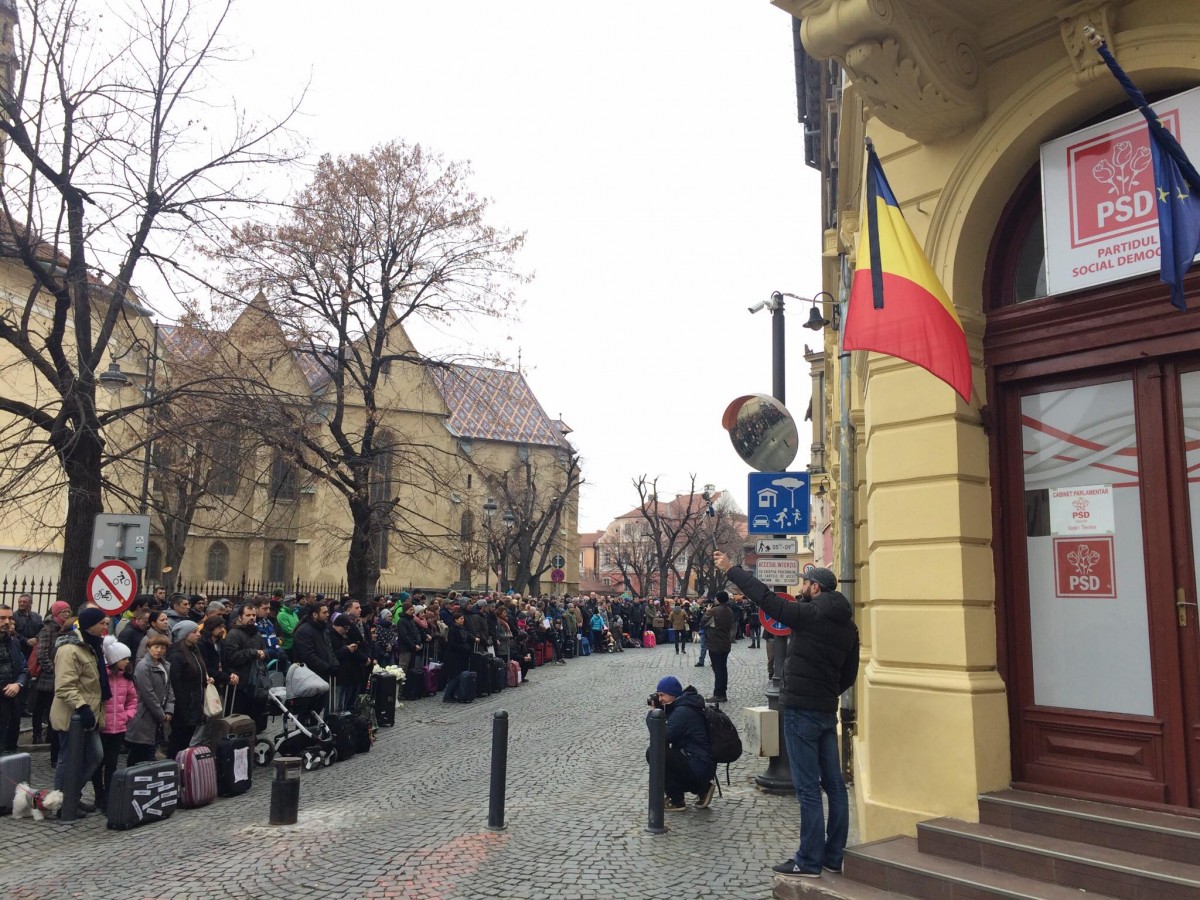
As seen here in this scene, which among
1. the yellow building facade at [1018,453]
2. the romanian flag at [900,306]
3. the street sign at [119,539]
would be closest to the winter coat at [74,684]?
the street sign at [119,539]

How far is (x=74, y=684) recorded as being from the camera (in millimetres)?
9148

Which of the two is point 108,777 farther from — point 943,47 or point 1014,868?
point 943,47

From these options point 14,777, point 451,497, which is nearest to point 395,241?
point 451,497

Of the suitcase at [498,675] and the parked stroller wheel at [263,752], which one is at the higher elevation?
the suitcase at [498,675]

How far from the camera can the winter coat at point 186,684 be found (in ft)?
33.2

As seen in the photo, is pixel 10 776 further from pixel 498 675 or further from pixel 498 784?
pixel 498 675

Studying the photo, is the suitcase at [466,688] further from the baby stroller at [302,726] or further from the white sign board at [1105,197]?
the white sign board at [1105,197]

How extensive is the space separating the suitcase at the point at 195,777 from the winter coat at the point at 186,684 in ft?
2.26

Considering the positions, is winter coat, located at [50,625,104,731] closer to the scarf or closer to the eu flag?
the scarf

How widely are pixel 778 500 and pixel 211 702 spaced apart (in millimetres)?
6461

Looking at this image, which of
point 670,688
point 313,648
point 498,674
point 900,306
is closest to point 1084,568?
point 900,306

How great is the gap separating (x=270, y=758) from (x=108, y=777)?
85.6 inches

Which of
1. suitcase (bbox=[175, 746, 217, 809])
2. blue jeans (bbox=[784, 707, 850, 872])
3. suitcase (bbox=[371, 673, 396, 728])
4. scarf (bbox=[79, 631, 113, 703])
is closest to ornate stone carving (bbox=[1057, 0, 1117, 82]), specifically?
blue jeans (bbox=[784, 707, 850, 872])

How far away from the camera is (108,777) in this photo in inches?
379
